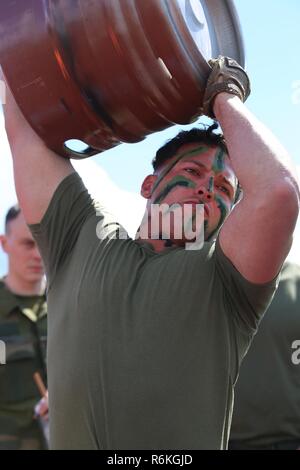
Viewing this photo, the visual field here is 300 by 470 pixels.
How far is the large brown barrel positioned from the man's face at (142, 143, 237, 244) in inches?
6.5

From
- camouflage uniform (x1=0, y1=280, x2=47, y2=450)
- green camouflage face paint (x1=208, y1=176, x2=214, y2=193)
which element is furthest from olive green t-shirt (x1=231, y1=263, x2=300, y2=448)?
camouflage uniform (x1=0, y1=280, x2=47, y2=450)

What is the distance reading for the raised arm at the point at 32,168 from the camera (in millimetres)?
2139

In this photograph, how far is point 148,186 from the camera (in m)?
2.52

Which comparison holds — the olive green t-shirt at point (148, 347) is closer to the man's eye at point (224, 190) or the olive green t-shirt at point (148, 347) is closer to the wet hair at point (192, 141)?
the man's eye at point (224, 190)

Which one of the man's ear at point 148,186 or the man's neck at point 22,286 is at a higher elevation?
the man's ear at point 148,186

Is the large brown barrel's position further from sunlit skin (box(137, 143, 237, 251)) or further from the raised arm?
sunlit skin (box(137, 143, 237, 251))

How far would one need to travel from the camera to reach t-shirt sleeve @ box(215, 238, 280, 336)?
1.85 m

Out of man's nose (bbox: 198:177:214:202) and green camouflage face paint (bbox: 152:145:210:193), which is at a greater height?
green camouflage face paint (bbox: 152:145:210:193)

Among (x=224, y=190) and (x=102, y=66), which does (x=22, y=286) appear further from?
(x=102, y=66)

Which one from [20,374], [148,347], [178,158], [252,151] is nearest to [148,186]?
[178,158]

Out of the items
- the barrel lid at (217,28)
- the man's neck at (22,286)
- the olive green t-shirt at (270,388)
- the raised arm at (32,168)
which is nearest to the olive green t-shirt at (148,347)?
the raised arm at (32,168)

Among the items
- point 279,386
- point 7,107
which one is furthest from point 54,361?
point 279,386
